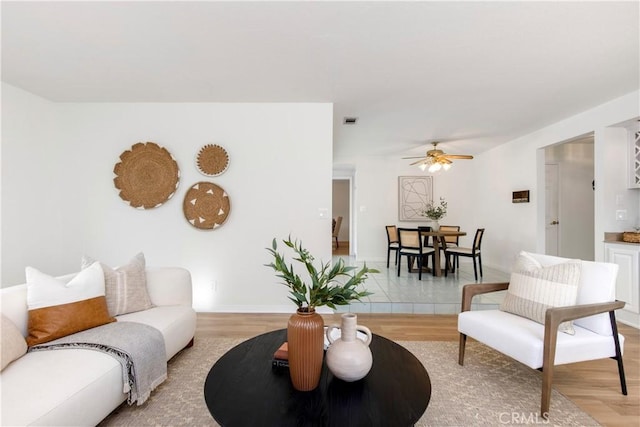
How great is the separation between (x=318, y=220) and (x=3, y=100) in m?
3.42

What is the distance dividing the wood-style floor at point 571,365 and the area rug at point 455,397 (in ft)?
0.47

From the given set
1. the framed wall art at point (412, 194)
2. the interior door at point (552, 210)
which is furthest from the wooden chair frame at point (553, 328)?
the framed wall art at point (412, 194)

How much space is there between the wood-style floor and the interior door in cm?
239

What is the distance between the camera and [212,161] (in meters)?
3.36

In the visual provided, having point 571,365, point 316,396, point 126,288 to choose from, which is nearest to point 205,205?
point 126,288

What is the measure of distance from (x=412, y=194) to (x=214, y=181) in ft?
14.8

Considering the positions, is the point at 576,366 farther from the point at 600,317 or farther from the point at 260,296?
the point at 260,296

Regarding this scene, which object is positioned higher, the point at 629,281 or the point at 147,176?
the point at 147,176

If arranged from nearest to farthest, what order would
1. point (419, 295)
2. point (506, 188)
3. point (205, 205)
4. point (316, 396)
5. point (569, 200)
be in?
point (316, 396) → point (205, 205) → point (419, 295) → point (569, 200) → point (506, 188)

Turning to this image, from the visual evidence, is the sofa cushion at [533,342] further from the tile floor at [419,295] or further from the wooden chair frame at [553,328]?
the tile floor at [419,295]

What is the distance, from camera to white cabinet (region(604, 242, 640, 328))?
294cm

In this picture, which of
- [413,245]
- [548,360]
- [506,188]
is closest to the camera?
[548,360]

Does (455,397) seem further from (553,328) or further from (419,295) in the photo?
(419,295)

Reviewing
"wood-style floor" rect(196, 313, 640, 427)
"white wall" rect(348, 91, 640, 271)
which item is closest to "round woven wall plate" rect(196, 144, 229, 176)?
"wood-style floor" rect(196, 313, 640, 427)
